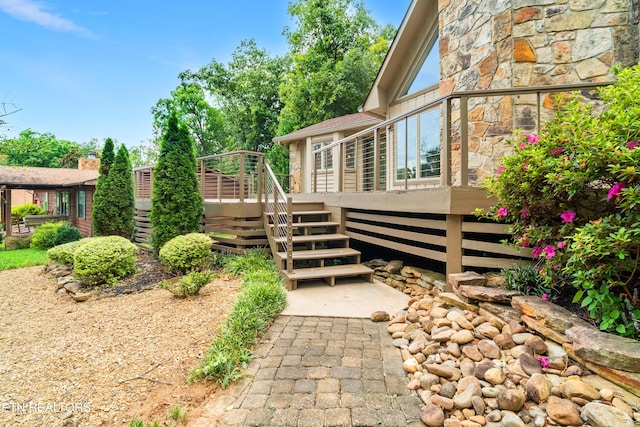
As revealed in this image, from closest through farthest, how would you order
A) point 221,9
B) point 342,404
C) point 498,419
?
point 498,419 < point 342,404 < point 221,9

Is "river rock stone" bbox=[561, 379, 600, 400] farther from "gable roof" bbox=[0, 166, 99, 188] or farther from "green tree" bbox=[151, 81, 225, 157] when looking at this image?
"green tree" bbox=[151, 81, 225, 157]

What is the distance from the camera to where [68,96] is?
26.4 metres

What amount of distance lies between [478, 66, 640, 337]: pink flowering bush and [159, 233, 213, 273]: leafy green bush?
4977 millimetres

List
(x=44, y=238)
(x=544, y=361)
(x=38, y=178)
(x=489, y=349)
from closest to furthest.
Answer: (x=544, y=361)
(x=489, y=349)
(x=44, y=238)
(x=38, y=178)

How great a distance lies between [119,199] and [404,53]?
26.3ft

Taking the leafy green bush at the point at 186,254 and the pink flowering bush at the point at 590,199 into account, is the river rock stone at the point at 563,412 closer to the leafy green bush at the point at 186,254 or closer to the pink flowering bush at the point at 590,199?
the pink flowering bush at the point at 590,199

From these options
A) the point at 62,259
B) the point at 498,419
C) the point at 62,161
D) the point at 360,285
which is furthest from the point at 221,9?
the point at 62,161

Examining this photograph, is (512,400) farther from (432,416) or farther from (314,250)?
(314,250)

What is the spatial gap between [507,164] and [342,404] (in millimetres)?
2316

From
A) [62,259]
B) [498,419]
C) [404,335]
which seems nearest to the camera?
[498,419]

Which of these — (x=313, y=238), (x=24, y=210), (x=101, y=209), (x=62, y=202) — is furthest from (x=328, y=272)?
(x=24, y=210)

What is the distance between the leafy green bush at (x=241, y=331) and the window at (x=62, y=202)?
17.7 metres

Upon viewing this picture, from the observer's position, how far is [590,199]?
8.29 ft

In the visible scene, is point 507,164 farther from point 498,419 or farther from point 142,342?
point 142,342
